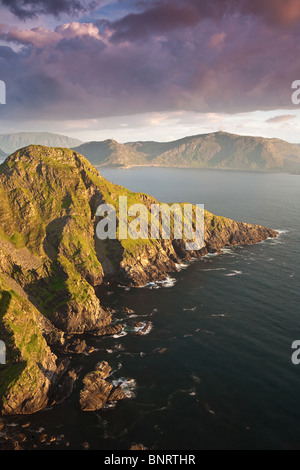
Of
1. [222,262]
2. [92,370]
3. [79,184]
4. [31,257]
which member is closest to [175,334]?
[92,370]

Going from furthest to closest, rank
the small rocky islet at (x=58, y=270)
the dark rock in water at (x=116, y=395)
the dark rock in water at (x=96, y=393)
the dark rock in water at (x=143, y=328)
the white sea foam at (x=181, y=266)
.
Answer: the white sea foam at (x=181, y=266) → the dark rock in water at (x=143, y=328) → the small rocky islet at (x=58, y=270) → the dark rock in water at (x=116, y=395) → the dark rock in water at (x=96, y=393)

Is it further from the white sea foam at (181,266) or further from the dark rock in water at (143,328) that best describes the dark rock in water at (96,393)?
the white sea foam at (181,266)

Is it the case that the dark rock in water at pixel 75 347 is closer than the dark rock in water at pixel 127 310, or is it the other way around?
the dark rock in water at pixel 75 347

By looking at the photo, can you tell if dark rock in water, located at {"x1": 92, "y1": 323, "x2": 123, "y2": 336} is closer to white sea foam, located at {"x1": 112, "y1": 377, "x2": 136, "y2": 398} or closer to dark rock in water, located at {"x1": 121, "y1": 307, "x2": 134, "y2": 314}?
dark rock in water, located at {"x1": 121, "y1": 307, "x2": 134, "y2": 314}

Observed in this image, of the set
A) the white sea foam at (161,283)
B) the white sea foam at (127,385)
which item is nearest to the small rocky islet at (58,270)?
the white sea foam at (127,385)

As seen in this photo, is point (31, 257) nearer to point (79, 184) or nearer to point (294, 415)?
point (79, 184)

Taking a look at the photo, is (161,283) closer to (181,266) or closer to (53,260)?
(181,266)

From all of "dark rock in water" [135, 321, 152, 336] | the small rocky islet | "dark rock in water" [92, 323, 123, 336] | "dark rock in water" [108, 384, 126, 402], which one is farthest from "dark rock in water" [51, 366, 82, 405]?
"dark rock in water" [135, 321, 152, 336]
